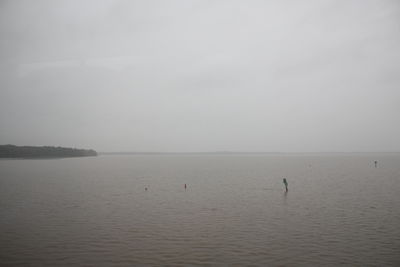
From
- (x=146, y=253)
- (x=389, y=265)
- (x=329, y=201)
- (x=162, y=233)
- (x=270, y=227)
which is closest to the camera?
(x=389, y=265)

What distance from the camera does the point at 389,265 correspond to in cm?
1795

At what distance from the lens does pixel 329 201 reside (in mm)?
40844

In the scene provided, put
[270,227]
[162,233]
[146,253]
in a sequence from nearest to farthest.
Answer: [146,253], [162,233], [270,227]

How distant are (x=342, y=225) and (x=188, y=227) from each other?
13.9m

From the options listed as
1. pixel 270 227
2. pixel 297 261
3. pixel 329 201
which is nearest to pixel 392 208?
pixel 329 201

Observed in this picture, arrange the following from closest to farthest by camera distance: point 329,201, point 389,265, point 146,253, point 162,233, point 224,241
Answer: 1. point 389,265
2. point 146,253
3. point 224,241
4. point 162,233
5. point 329,201

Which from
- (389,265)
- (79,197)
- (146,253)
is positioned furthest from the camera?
(79,197)

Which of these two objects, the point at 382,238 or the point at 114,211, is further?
the point at 114,211

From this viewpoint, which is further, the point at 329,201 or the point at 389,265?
the point at 329,201

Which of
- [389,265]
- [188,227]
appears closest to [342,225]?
[389,265]

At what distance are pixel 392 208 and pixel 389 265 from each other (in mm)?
20360

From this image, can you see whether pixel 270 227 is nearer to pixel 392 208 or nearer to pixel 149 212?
pixel 149 212

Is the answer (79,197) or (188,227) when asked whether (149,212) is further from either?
(79,197)

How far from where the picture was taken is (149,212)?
34469mm
